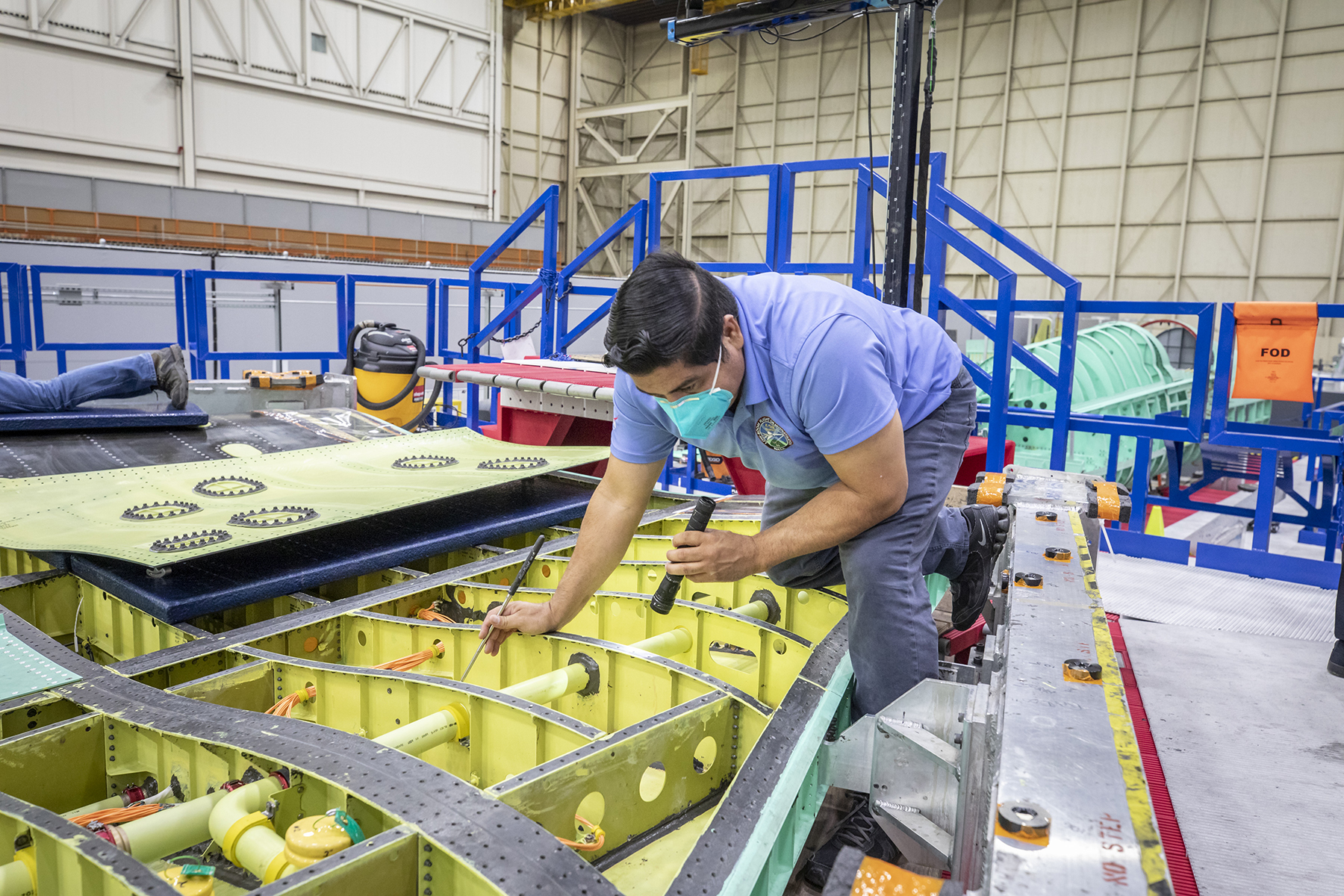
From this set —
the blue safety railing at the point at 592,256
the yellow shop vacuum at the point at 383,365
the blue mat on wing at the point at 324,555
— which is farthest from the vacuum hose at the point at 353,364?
the blue mat on wing at the point at 324,555

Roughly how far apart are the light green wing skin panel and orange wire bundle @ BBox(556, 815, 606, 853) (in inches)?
71.0

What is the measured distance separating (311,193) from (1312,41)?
20.1m

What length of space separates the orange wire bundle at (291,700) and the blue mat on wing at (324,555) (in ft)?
2.02

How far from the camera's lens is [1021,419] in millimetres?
5621

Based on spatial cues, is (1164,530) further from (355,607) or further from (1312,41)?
(1312,41)

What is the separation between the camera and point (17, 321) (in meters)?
8.61

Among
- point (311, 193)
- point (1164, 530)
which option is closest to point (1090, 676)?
point (1164, 530)

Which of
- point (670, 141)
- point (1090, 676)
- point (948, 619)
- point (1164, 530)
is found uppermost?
point (670, 141)

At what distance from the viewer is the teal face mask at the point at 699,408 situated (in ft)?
6.84

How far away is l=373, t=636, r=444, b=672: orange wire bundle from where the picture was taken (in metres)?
2.81

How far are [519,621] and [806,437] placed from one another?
3.37 ft

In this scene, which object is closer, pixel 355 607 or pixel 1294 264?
pixel 355 607

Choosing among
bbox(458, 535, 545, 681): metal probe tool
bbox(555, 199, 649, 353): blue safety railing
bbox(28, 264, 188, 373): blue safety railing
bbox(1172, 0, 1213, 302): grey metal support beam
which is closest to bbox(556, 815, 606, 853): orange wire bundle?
bbox(458, 535, 545, 681): metal probe tool

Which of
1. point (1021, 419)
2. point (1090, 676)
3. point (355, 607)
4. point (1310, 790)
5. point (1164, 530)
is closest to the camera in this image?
point (1090, 676)
